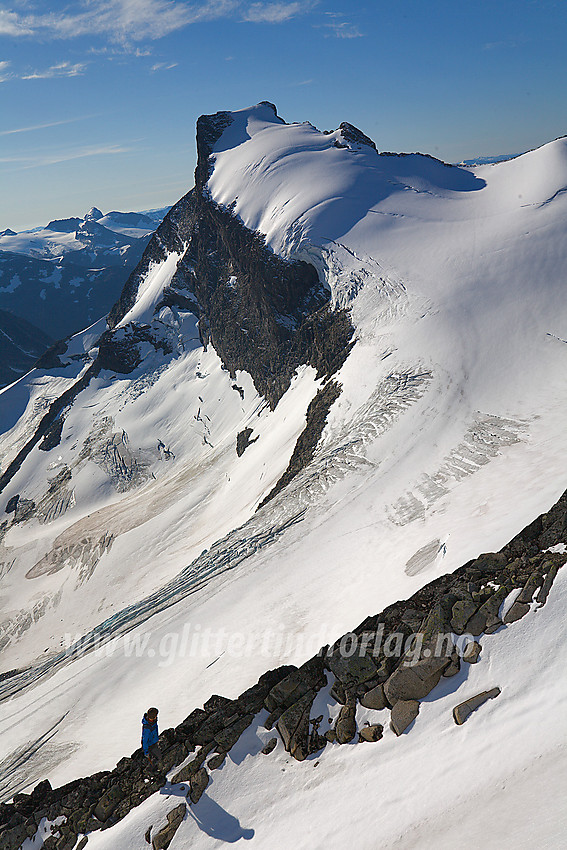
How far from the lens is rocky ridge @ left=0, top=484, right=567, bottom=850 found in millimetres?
11664

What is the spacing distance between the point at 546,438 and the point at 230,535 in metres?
19.0

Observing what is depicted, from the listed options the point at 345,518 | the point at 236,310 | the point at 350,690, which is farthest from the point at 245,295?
the point at 350,690

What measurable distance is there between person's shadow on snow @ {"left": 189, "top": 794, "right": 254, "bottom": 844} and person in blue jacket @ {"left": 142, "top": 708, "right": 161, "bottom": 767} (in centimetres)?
207

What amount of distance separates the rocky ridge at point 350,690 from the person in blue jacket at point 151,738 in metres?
0.23

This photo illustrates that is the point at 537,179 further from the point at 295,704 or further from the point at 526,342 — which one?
the point at 295,704

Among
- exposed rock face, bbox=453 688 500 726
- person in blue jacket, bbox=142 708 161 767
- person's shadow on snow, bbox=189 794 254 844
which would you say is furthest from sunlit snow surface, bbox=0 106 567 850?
person in blue jacket, bbox=142 708 161 767

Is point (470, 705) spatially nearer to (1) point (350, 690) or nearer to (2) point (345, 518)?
(1) point (350, 690)

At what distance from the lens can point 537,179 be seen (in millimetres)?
48000

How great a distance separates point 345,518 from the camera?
1024 inches

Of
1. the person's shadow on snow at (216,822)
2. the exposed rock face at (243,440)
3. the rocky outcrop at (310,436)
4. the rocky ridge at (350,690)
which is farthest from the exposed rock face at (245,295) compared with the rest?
the person's shadow on snow at (216,822)

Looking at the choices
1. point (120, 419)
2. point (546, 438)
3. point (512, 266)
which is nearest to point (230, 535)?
point (546, 438)

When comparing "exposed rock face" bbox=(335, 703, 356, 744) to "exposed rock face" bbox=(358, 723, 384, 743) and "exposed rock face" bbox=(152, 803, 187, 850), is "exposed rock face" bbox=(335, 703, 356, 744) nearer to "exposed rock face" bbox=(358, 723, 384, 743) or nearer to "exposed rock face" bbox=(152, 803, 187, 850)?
"exposed rock face" bbox=(358, 723, 384, 743)

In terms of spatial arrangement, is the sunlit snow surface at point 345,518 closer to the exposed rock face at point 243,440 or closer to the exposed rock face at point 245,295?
the exposed rock face at point 243,440

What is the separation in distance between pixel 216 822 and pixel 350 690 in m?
4.18
